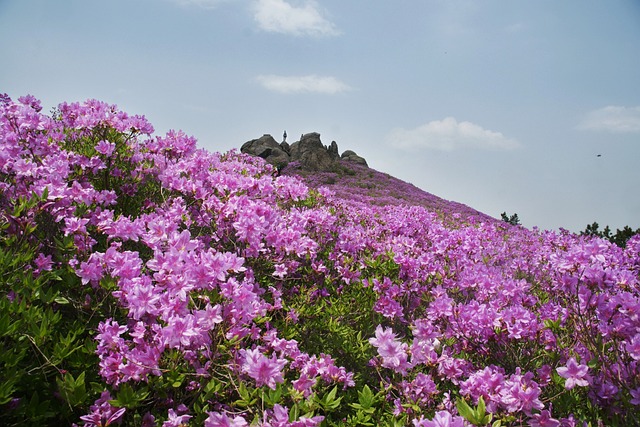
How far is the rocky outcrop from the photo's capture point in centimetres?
3094

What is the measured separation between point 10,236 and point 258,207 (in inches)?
81.4

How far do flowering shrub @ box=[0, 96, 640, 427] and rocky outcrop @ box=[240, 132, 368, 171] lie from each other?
24371mm

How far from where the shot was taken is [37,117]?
15.2 ft

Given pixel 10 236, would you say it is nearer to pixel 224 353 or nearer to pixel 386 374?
pixel 224 353

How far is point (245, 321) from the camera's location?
8.67 feet

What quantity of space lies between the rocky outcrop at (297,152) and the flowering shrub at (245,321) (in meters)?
24.4

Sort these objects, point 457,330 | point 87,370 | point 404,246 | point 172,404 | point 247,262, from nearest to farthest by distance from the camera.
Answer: point 172,404 < point 87,370 < point 457,330 < point 247,262 < point 404,246

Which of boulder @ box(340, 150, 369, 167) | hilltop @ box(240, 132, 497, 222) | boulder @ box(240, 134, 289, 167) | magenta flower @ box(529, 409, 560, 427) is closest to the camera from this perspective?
magenta flower @ box(529, 409, 560, 427)

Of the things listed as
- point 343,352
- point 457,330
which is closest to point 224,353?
point 343,352

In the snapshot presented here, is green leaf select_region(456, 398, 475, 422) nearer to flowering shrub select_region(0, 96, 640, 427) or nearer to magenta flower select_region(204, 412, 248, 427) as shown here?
flowering shrub select_region(0, 96, 640, 427)

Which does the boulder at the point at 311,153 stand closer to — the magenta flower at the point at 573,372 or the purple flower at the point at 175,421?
the magenta flower at the point at 573,372

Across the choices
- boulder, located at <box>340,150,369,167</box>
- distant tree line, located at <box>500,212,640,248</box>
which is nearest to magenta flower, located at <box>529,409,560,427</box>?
distant tree line, located at <box>500,212,640,248</box>

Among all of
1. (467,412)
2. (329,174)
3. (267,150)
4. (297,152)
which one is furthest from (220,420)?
(297,152)

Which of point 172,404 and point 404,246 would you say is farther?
point 404,246
